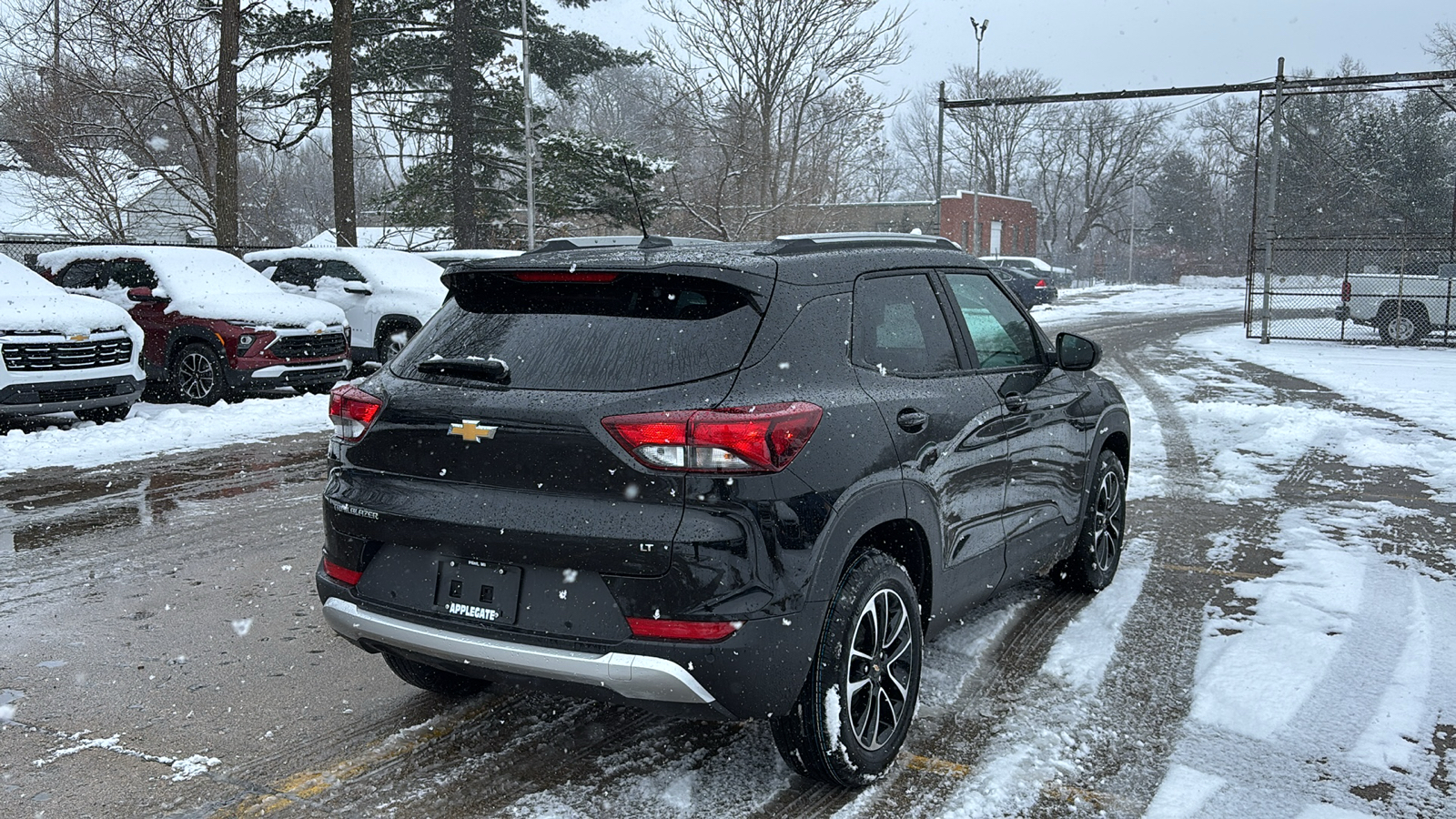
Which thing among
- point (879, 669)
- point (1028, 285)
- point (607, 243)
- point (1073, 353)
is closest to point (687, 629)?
point (879, 669)

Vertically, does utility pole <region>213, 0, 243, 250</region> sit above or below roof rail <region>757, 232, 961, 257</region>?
above

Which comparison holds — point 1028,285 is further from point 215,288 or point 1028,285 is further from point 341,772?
point 341,772

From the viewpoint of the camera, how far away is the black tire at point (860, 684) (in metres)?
3.16

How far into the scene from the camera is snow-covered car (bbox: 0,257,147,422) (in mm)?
9789

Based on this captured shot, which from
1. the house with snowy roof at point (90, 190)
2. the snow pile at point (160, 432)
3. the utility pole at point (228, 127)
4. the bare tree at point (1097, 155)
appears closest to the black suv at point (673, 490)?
the snow pile at point (160, 432)

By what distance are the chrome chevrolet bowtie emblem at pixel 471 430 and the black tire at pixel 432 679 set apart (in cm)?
113

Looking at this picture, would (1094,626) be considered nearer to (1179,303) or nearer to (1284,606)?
(1284,606)

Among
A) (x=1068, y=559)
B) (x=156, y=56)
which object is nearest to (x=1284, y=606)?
(x=1068, y=559)

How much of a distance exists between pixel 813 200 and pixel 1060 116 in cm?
4739

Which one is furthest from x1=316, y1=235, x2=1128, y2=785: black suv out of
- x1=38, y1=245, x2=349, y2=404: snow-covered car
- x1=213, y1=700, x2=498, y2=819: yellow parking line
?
x1=38, y1=245, x2=349, y2=404: snow-covered car

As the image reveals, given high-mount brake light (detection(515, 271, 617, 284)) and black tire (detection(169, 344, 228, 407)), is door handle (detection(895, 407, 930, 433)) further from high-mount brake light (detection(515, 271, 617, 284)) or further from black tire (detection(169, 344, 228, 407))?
black tire (detection(169, 344, 228, 407))

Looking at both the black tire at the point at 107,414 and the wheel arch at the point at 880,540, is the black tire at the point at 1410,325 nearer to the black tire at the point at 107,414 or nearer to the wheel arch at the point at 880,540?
the wheel arch at the point at 880,540

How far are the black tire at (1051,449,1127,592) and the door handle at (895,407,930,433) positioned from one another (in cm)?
197

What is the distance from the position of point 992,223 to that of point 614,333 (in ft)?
197
